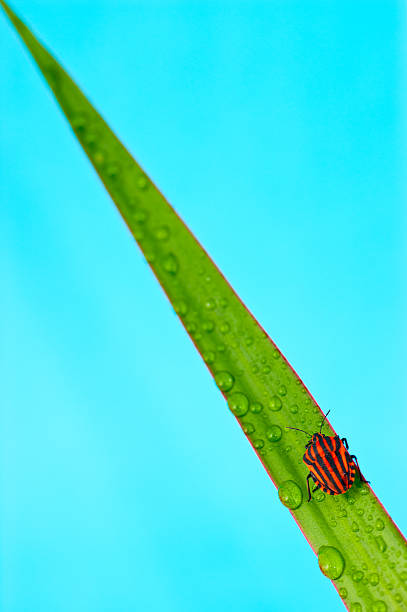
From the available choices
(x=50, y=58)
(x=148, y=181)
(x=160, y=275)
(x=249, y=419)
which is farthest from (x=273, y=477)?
(x=50, y=58)

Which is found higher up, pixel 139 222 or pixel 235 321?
pixel 139 222

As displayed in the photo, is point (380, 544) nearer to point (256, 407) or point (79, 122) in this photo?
point (256, 407)

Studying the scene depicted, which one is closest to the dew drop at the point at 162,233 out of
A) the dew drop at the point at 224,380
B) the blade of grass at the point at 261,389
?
the blade of grass at the point at 261,389

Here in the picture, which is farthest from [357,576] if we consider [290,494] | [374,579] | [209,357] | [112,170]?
[112,170]

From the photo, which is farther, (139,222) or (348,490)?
(348,490)

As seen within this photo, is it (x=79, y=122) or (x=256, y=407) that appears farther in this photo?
(x=256, y=407)

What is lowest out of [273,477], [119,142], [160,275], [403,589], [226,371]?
[403,589]

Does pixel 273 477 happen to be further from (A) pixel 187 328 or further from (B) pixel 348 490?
(A) pixel 187 328
